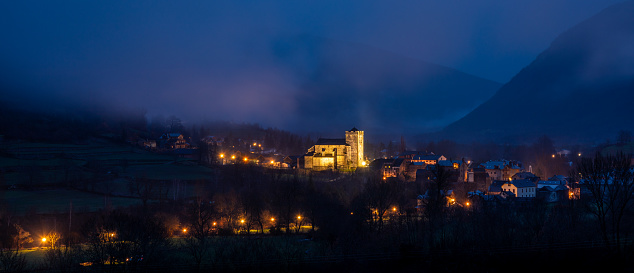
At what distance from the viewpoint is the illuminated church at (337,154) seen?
68.9 m

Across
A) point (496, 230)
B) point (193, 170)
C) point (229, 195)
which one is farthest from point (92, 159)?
point (496, 230)

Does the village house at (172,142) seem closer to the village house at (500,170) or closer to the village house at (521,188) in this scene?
the village house at (500,170)

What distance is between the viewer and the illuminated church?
226 feet

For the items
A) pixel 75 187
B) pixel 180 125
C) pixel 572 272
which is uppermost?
pixel 180 125

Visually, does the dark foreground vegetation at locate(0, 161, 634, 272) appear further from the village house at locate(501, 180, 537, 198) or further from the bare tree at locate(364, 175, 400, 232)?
the village house at locate(501, 180, 537, 198)

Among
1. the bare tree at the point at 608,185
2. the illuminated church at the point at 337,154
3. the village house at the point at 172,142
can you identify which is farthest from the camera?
the village house at the point at 172,142

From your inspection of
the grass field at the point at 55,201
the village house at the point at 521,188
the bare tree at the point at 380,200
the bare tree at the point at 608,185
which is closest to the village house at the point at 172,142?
the grass field at the point at 55,201

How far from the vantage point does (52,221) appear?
112 feet

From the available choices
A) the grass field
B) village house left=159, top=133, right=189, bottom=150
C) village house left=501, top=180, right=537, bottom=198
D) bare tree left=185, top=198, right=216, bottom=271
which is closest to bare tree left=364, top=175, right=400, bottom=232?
bare tree left=185, top=198, right=216, bottom=271

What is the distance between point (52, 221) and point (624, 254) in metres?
39.6

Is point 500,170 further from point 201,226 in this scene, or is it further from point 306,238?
point 201,226

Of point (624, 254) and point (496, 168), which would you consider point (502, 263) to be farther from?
point (496, 168)

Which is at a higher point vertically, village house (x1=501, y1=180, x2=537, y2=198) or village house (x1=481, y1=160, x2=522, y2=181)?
village house (x1=481, y1=160, x2=522, y2=181)

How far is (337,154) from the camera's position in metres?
71.1
